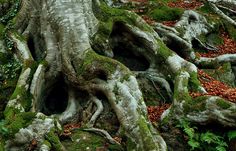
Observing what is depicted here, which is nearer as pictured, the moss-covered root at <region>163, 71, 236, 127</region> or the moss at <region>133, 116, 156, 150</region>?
the moss at <region>133, 116, 156, 150</region>

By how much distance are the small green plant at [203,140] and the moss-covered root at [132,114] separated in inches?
22.1

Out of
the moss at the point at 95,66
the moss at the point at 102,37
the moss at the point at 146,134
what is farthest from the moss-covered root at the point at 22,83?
the moss at the point at 146,134

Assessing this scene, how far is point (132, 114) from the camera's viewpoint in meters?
7.34

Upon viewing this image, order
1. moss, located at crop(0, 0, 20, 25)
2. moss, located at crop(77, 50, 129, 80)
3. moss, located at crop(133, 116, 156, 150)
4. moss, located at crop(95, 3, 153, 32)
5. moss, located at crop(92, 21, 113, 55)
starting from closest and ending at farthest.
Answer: moss, located at crop(133, 116, 156, 150), moss, located at crop(77, 50, 129, 80), moss, located at crop(92, 21, 113, 55), moss, located at crop(95, 3, 153, 32), moss, located at crop(0, 0, 20, 25)

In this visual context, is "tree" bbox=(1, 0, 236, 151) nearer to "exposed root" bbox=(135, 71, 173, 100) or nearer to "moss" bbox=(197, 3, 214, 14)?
"exposed root" bbox=(135, 71, 173, 100)

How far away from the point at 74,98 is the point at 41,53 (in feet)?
5.24

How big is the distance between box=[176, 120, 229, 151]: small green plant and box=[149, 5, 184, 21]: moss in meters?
5.89

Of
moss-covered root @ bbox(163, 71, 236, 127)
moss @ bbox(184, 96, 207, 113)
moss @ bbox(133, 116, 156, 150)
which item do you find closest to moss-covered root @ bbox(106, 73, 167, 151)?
moss @ bbox(133, 116, 156, 150)

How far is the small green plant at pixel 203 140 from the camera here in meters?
7.10

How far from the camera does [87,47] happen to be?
875cm

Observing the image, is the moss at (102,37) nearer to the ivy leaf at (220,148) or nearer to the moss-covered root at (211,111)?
the moss-covered root at (211,111)

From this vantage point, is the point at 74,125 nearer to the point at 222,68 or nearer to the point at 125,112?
the point at 125,112

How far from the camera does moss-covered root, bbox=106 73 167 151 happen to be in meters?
6.86

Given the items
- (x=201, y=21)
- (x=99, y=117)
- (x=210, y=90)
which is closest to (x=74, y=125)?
(x=99, y=117)
